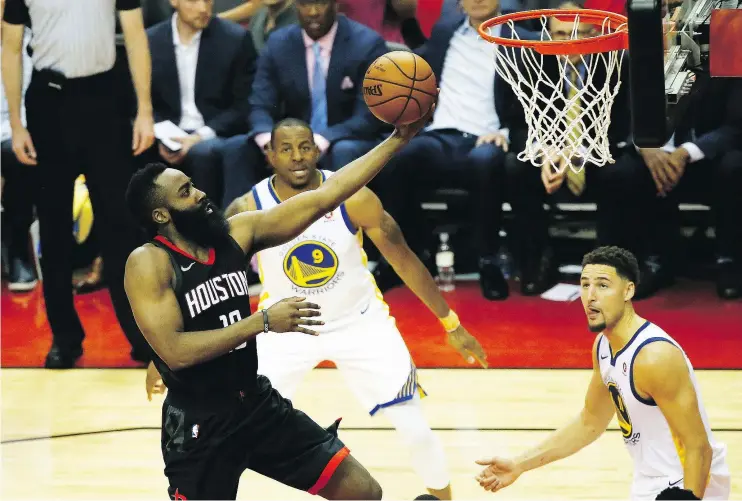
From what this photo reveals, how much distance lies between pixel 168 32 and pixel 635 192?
3.21 metres

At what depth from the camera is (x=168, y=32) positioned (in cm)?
788

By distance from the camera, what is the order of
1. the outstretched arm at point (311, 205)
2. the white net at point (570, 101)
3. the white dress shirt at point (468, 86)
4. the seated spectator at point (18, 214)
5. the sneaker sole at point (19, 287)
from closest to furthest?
the outstretched arm at point (311, 205)
the white net at point (570, 101)
the white dress shirt at point (468, 86)
the seated spectator at point (18, 214)
the sneaker sole at point (19, 287)

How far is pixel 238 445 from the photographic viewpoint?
3.99 m

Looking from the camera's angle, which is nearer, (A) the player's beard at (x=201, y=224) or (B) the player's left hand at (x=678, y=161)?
(A) the player's beard at (x=201, y=224)

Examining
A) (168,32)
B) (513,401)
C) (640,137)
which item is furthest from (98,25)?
(640,137)

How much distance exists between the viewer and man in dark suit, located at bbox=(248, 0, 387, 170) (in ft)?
25.0

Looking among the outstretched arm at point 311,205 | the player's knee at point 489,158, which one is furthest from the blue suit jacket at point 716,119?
the outstretched arm at point 311,205

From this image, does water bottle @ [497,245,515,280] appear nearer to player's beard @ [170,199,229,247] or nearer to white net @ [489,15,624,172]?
white net @ [489,15,624,172]

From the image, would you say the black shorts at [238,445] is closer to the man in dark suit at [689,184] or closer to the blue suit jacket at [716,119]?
the man in dark suit at [689,184]

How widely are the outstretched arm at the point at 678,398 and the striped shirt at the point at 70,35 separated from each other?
12.5ft

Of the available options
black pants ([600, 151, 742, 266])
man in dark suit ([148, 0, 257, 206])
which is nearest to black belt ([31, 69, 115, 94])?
man in dark suit ([148, 0, 257, 206])

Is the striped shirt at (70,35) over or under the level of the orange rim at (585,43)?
under

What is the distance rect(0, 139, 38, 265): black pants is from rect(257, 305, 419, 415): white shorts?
3.90 meters

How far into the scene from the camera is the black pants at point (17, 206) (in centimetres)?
820
